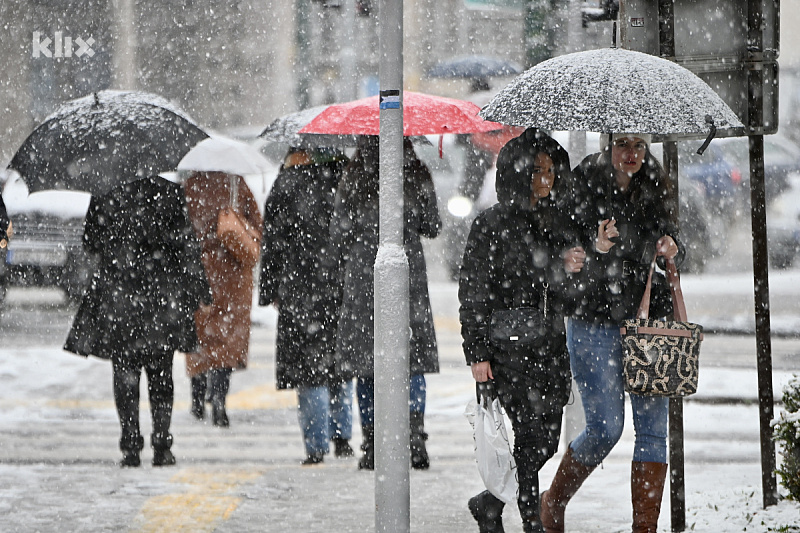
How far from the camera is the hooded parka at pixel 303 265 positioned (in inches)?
290

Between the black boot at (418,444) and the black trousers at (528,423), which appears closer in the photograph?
the black trousers at (528,423)

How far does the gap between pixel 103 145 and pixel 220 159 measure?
1.50 metres

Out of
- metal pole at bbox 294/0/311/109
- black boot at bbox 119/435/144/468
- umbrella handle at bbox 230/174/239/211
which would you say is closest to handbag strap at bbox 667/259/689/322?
black boot at bbox 119/435/144/468

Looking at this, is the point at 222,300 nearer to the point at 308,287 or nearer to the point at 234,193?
the point at 234,193

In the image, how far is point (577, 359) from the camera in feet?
17.1

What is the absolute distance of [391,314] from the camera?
4680 mm

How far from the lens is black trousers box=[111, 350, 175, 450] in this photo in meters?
7.19

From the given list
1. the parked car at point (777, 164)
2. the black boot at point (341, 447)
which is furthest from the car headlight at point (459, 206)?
the black boot at point (341, 447)

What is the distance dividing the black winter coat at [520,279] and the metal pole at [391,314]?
509 mm

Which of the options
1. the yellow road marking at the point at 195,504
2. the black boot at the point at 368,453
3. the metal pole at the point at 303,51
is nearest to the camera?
the yellow road marking at the point at 195,504

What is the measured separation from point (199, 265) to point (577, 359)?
2893 millimetres

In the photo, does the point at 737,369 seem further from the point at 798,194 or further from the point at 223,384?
the point at 798,194

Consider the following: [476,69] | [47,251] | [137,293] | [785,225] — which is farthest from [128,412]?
[476,69]

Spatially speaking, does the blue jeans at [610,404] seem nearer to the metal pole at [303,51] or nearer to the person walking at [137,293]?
the person walking at [137,293]
